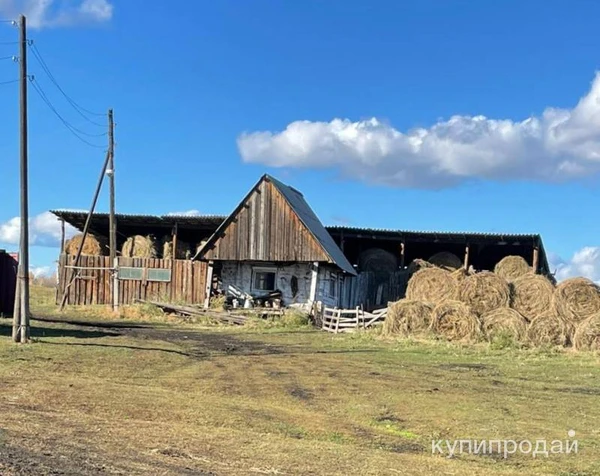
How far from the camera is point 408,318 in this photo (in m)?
23.7

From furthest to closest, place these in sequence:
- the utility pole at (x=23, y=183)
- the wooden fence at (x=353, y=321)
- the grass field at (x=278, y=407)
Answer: the wooden fence at (x=353, y=321) < the utility pole at (x=23, y=183) < the grass field at (x=278, y=407)

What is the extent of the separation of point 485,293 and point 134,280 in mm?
19088

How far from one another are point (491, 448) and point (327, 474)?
9.33ft

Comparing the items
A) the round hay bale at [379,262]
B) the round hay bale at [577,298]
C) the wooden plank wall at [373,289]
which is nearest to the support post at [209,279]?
the wooden plank wall at [373,289]

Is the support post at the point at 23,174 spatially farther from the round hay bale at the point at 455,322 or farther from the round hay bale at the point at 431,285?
the round hay bale at the point at 431,285

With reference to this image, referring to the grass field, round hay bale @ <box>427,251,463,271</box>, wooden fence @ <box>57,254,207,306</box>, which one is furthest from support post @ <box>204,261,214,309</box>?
round hay bale @ <box>427,251,463,271</box>

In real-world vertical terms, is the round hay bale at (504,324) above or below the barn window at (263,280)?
below

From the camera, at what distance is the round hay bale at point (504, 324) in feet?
70.8

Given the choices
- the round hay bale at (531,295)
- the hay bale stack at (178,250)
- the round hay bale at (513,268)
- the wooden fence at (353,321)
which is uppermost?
the hay bale stack at (178,250)

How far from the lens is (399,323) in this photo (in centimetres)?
2381

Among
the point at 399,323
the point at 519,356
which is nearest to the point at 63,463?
the point at 519,356

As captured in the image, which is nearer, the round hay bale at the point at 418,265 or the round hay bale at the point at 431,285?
the round hay bale at the point at 431,285

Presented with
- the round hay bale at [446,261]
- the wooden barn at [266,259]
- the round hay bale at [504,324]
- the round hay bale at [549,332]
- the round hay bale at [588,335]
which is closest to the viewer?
the round hay bale at [588,335]

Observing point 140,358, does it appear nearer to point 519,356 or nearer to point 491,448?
point 491,448
